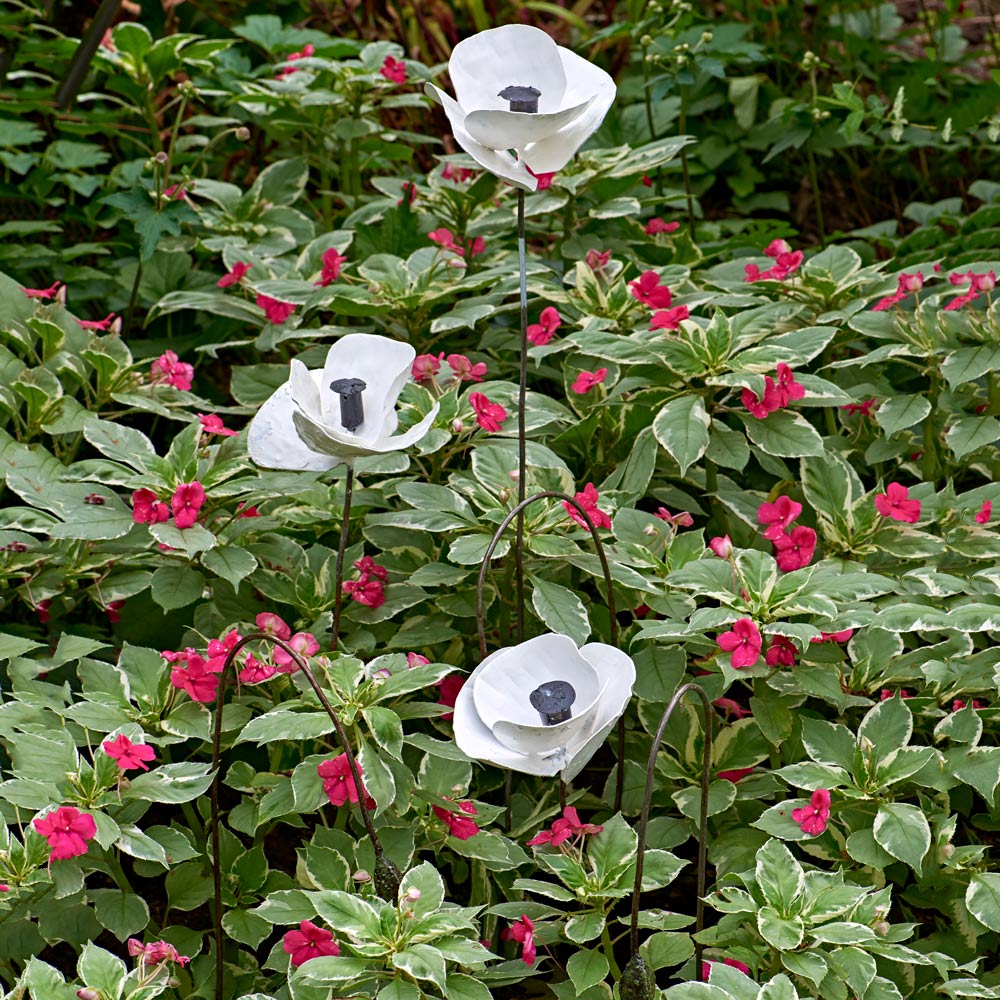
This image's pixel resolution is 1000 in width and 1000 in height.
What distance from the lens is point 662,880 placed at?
50.4 inches

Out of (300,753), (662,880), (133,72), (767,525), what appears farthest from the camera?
(133,72)

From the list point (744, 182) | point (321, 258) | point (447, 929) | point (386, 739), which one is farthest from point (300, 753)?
point (744, 182)

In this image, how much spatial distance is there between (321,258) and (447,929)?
53.9 inches

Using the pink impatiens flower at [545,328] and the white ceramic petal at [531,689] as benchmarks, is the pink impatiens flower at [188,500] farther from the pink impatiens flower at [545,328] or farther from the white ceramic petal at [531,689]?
the pink impatiens flower at [545,328]

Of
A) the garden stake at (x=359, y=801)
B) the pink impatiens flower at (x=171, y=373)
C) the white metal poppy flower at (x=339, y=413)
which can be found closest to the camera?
the garden stake at (x=359, y=801)

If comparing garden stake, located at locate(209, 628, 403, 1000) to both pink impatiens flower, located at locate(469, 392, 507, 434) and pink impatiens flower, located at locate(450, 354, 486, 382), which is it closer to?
pink impatiens flower, located at locate(469, 392, 507, 434)

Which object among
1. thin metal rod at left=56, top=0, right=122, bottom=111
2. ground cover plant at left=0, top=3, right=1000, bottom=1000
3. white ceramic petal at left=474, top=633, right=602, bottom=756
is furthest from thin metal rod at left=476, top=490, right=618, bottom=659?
thin metal rod at left=56, top=0, right=122, bottom=111

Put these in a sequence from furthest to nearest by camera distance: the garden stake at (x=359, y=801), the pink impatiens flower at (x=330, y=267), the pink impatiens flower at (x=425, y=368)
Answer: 1. the pink impatiens flower at (x=330, y=267)
2. the pink impatiens flower at (x=425, y=368)
3. the garden stake at (x=359, y=801)

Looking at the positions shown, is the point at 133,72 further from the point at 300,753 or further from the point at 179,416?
the point at 300,753

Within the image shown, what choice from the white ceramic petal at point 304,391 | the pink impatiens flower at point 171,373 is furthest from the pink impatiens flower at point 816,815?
the pink impatiens flower at point 171,373

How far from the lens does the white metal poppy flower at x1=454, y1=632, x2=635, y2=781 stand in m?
1.19

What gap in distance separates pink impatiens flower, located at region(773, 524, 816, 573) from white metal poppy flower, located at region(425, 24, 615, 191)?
0.57 meters

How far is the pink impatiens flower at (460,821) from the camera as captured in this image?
1.39m

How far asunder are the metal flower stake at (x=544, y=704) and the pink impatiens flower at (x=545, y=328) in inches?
32.3
